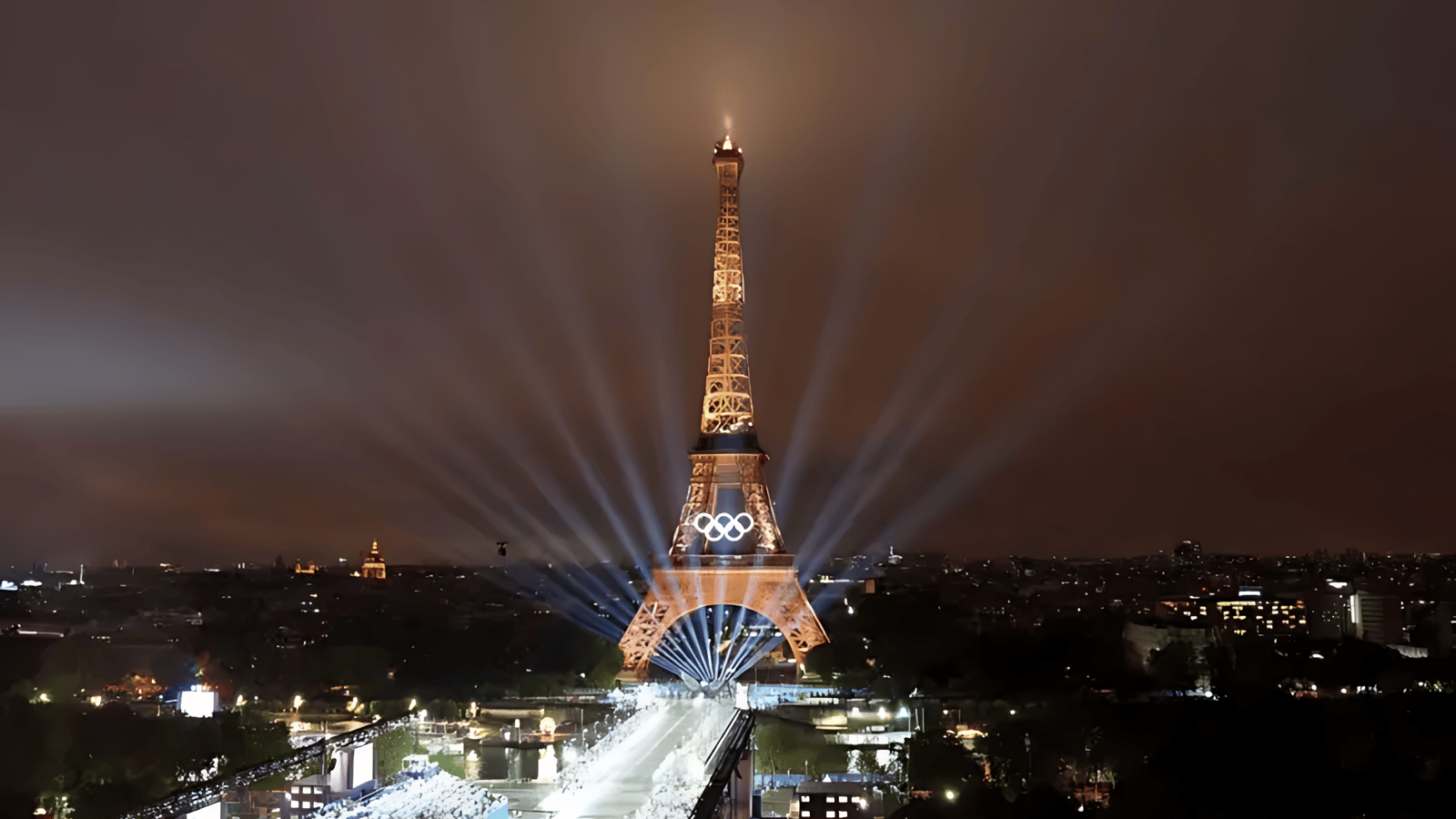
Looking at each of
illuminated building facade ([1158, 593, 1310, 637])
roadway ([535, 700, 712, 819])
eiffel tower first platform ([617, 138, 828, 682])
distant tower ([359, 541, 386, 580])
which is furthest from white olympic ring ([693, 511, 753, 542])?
distant tower ([359, 541, 386, 580])

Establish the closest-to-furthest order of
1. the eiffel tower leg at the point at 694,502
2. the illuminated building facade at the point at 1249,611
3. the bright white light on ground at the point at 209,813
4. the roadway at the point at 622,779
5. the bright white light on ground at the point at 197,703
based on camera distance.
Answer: the bright white light on ground at the point at 209,813, the roadway at the point at 622,779, the bright white light on ground at the point at 197,703, the eiffel tower leg at the point at 694,502, the illuminated building facade at the point at 1249,611

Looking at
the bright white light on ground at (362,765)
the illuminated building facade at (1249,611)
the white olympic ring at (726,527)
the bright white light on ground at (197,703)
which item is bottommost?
the bright white light on ground at (362,765)

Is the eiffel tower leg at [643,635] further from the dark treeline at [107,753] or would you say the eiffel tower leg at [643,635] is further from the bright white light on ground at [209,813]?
the bright white light on ground at [209,813]

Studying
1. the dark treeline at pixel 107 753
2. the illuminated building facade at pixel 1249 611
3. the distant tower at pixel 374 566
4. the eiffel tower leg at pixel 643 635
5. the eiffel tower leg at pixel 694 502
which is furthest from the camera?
the distant tower at pixel 374 566

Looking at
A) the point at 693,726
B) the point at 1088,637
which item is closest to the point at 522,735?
the point at 693,726

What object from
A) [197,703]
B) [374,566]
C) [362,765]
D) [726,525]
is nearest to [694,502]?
[726,525]

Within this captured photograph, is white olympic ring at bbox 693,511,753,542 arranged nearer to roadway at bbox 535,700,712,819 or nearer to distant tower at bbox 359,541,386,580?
roadway at bbox 535,700,712,819

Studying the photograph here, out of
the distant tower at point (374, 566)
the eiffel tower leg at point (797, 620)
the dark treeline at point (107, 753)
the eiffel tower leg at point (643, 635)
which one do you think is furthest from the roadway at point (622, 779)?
the distant tower at point (374, 566)
